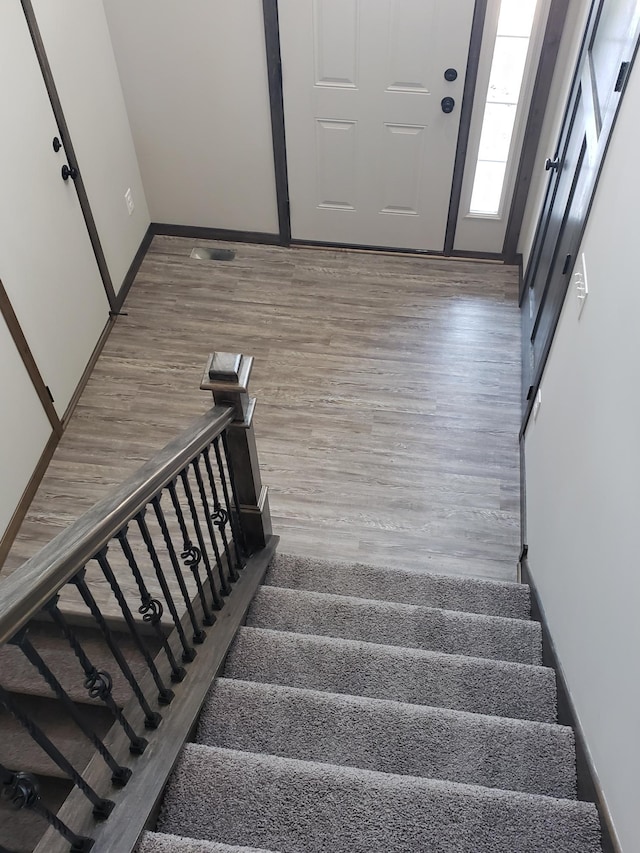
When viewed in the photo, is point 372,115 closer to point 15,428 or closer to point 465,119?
point 465,119

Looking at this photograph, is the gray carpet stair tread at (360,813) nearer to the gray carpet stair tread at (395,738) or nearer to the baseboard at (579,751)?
the baseboard at (579,751)

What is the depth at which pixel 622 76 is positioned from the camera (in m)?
2.11

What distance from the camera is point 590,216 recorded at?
95.0 inches

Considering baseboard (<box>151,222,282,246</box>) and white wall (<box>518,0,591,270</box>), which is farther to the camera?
baseboard (<box>151,222,282,246</box>)

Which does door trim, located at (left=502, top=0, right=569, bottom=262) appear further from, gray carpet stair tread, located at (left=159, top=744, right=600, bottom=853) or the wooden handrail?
gray carpet stair tread, located at (left=159, top=744, right=600, bottom=853)

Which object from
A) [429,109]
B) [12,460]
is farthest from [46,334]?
[429,109]

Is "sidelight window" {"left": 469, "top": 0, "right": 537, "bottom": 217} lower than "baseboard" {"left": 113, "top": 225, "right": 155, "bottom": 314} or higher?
higher

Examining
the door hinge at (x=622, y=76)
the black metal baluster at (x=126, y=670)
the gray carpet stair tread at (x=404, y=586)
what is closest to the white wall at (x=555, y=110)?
the door hinge at (x=622, y=76)

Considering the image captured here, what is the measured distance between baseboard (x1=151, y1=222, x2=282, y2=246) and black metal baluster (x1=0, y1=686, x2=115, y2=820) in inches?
149

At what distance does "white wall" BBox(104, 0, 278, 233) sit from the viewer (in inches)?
150

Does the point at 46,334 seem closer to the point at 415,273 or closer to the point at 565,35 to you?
the point at 415,273

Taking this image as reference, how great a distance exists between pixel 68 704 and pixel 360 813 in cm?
65

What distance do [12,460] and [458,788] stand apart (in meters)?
2.36

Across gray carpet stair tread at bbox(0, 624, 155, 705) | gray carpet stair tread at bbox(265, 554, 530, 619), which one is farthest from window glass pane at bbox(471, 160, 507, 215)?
gray carpet stair tread at bbox(0, 624, 155, 705)
